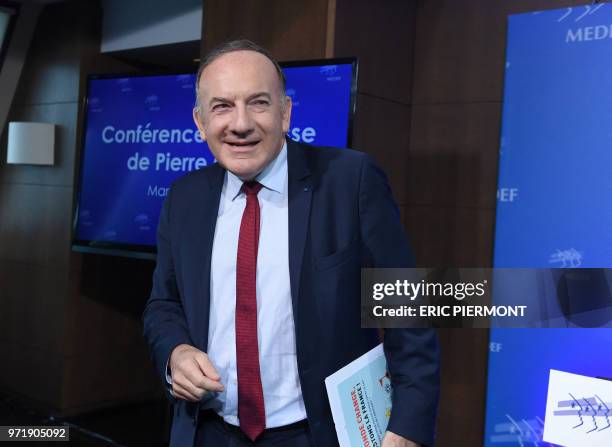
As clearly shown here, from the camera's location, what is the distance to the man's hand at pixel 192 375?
51.1 inches

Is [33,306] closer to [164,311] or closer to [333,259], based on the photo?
[164,311]

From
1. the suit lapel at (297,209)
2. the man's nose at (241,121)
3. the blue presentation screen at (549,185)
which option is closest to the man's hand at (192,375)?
the suit lapel at (297,209)

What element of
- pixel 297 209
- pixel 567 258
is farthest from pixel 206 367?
pixel 567 258

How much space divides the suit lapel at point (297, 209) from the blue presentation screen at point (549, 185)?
1.28 metres

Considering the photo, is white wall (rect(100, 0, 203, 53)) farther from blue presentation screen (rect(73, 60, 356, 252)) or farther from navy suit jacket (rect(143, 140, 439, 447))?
navy suit jacket (rect(143, 140, 439, 447))

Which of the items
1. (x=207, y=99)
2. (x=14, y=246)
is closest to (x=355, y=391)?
(x=207, y=99)

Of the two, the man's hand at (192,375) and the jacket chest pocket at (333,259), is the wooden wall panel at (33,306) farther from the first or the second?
the jacket chest pocket at (333,259)

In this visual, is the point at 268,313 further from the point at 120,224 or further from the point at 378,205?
the point at 120,224

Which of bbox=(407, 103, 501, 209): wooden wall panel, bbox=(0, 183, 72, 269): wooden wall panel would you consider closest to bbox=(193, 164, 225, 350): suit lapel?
bbox=(407, 103, 501, 209): wooden wall panel

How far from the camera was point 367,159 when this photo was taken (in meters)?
1.46

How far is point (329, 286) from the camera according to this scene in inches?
54.7

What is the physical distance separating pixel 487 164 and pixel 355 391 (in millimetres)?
2036

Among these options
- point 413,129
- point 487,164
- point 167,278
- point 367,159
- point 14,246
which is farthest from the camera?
point 14,246

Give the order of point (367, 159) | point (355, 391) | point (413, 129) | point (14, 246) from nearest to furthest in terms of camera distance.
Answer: point (355, 391) → point (367, 159) → point (413, 129) → point (14, 246)
